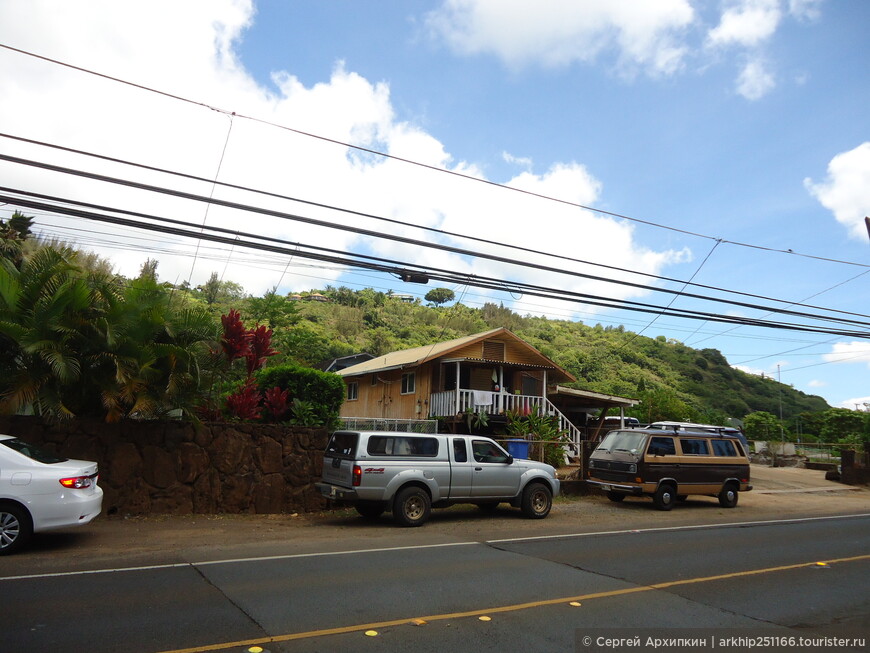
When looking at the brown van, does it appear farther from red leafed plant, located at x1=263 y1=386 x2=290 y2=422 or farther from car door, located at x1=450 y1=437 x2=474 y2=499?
red leafed plant, located at x1=263 y1=386 x2=290 y2=422

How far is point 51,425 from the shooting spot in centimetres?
1141

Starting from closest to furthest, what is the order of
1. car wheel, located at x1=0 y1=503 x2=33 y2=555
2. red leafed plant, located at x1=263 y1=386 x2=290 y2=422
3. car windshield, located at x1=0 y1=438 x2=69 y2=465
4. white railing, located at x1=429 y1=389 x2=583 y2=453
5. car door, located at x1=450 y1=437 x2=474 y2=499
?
car wheel, located at x1=0 y1=503 x2=33 y2=555
car windshield, located at x1=0 y1=438 x2=69 y2=465
car door, located at x1=450 y1=437 x2=474 y2=499
red leafed plant, located at x1=263 y1=386 x2=290 y2=422
white railing, located at x1=429 y1=389 x2=583 y2=453

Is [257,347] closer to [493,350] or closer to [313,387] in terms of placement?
[313,387]

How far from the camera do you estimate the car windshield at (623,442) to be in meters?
16.0

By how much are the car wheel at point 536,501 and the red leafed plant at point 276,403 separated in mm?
5596

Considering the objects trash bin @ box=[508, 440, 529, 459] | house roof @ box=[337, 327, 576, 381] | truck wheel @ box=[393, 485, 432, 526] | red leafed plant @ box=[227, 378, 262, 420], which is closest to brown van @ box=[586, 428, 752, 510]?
trash bin @ box=[508, 440, 529, 459]

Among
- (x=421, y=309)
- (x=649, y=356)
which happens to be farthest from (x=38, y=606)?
(x=649, y=356)

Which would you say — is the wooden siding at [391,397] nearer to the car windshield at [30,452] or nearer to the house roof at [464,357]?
the house roof at [464,357]

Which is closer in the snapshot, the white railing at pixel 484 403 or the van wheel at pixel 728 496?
the van wheel at pixel 728 496

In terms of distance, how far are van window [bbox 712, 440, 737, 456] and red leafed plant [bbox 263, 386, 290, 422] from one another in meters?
11.5

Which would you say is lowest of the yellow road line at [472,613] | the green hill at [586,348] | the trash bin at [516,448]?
the yellow road line at [472,613]

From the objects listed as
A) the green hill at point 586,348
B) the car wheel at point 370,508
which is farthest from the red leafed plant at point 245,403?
the green hill at point 586,348

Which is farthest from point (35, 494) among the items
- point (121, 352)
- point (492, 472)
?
point (492, 472)

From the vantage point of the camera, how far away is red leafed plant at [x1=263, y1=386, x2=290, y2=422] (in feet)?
45.2
